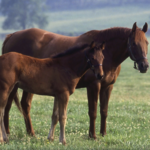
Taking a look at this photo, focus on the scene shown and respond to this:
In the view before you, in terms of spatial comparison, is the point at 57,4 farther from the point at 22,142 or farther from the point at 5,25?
the point at 22,142

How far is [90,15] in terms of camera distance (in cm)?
11906

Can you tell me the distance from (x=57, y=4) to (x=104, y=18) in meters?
40.1

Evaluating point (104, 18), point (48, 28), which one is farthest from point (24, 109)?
point (104, 18)

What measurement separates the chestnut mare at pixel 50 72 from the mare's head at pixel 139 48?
3.06 feet

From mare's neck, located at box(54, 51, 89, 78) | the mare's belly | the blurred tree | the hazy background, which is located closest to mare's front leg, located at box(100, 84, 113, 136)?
mare's neck, located at box(54, 51, 89, 78)

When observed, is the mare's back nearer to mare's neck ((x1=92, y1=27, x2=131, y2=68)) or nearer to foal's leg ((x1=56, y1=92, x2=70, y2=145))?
mare's neck ((x1=92, y1=27, x2=131, y2=68))

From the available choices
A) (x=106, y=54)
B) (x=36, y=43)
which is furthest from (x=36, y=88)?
(x=36, y=43)

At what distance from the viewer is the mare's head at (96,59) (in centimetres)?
545

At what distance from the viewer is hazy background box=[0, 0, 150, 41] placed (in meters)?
96.4

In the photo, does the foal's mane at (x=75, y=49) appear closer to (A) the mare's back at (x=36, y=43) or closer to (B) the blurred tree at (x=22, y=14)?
(A) the mare's back at (x=36, y=43)

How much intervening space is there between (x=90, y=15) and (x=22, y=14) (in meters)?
33.1

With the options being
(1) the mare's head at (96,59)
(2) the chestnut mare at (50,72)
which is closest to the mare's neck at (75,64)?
(2) the chestnut mare at (50,72)

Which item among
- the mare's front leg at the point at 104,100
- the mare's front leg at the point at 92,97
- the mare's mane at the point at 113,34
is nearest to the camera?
the mare's front leg at the point at 92,97

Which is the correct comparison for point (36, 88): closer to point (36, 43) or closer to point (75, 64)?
point (75, 64)
